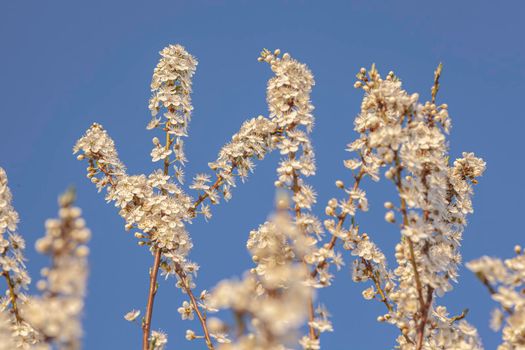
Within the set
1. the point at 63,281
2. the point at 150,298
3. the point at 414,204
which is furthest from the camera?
the point at 150,298

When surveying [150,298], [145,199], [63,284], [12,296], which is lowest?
[63,284]

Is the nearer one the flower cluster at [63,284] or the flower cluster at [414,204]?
the flower cluster at [63,284]

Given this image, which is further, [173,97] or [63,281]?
[173,97]

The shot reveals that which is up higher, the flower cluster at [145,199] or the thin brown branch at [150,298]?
the flower cluster at [145,199]

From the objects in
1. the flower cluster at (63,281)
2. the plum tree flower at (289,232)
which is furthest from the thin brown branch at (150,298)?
the flower cluster at (63,281)

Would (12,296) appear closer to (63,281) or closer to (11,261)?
(11,261)

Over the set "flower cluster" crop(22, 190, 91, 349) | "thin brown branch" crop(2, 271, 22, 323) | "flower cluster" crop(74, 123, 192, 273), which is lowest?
"flower cluster" crop(22, 190, 91, 349)

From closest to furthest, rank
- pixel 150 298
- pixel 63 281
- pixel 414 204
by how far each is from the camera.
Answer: pixel 63 281 < pixel 414 204 < pixel 150 298

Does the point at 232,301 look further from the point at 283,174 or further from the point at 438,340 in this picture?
the point at 438,340

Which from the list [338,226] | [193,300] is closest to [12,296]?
[193,300]

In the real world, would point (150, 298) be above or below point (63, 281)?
above

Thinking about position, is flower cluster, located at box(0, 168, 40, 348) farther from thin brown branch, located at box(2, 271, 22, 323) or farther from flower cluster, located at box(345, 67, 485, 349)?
flower cluster, located at box(345, 67, 485, 349)

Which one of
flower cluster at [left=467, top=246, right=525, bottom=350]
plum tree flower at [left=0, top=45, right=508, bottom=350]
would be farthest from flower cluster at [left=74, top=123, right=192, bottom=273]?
flower cluster at [left=467, top=246, right=525, bottom=350]

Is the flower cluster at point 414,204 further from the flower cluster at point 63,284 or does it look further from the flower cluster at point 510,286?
the flower cluster at point 63,284
